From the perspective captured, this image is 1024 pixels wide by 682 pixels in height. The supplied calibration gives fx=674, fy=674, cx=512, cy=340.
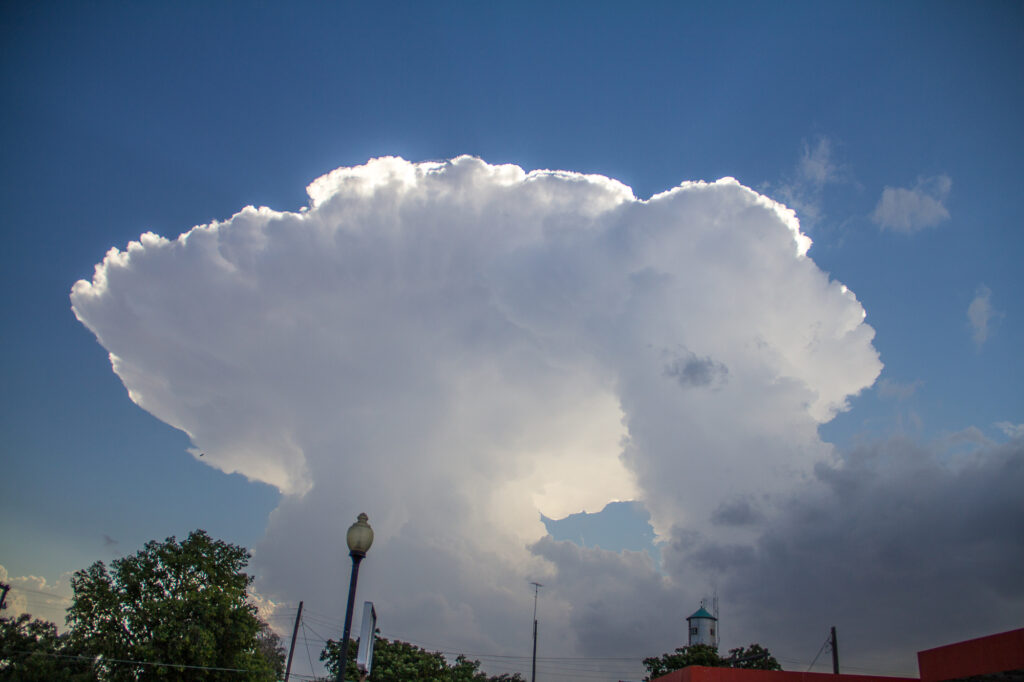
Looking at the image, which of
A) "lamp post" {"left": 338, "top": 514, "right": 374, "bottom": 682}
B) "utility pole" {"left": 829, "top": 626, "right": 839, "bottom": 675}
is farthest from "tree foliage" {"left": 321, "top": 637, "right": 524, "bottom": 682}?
→ "lamp post" {"left": 338, "top": 514, "right": 374, "bottom": 682}

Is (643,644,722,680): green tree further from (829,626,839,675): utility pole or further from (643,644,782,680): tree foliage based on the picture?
(829,626,839,675): utility pole

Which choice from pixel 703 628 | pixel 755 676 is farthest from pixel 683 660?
pixel 755 676

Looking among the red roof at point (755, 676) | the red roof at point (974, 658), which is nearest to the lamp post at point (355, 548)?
the red roof at point (974, 658)

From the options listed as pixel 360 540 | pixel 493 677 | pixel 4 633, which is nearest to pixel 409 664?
pixel 493 677

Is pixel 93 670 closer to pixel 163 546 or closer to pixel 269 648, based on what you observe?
pixel 163 546

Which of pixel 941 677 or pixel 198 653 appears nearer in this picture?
pixel 941 677

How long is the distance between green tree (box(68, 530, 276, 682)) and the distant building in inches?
2562

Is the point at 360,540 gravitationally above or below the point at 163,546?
below

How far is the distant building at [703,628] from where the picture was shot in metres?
93.0

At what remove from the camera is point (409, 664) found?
4947 centimetres

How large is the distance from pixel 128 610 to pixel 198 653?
5.77 meters

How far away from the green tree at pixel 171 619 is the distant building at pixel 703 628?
65084 millimetres

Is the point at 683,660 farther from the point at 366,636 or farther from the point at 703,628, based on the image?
the point at 366,636

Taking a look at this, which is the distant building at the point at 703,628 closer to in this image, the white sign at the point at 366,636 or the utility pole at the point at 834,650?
the utility pole at the point at 834,650
